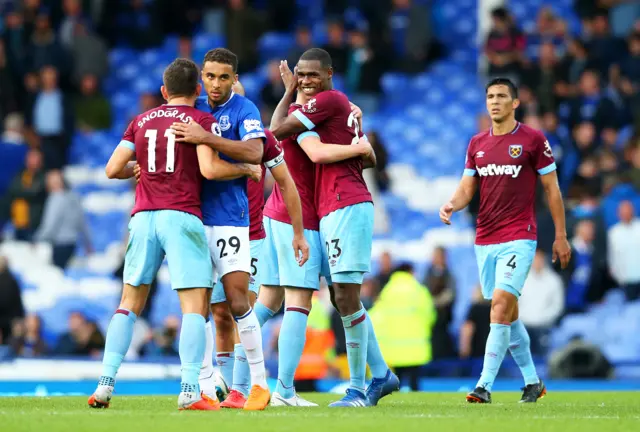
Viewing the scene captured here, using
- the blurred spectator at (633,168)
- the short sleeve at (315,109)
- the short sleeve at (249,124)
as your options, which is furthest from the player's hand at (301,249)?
the blurred spectator at (633,168)

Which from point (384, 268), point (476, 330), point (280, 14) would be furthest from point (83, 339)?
point (280, 14)

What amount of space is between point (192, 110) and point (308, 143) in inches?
45.8

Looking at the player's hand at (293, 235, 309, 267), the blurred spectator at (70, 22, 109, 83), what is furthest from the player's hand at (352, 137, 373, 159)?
the blurred spectator at (70, 22, 109, 83)

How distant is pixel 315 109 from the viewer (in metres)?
10.0

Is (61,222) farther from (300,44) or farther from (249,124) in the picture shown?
(249,124)

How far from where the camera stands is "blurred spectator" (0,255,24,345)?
65.2 feet

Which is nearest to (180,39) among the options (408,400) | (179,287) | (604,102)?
(604,102)

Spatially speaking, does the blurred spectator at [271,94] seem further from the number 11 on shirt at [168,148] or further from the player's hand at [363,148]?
the number 11 on shirt at [168,148]

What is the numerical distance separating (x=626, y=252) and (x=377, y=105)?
26.6 feet

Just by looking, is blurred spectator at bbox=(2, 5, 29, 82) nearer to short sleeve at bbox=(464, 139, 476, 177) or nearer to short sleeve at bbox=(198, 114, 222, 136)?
short sleeve at bbox=(464, 139, 476, 177)

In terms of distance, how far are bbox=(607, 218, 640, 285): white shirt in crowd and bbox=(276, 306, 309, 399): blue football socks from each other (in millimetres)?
10456

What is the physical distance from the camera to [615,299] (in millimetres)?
19469

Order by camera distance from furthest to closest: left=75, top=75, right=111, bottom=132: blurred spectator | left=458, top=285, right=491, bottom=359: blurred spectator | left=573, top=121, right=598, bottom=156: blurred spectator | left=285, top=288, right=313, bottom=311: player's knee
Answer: left=75, top=75, right=111, bottom=132: blurred spectator → left=573, top=121, right=598, bottom=156: blurred spectator → left=458, top=285, right=491, bottom=359: blurred spectator → left=285, top=288, right=313, bottom=311: player's knee

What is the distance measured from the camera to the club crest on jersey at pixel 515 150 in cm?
1158
